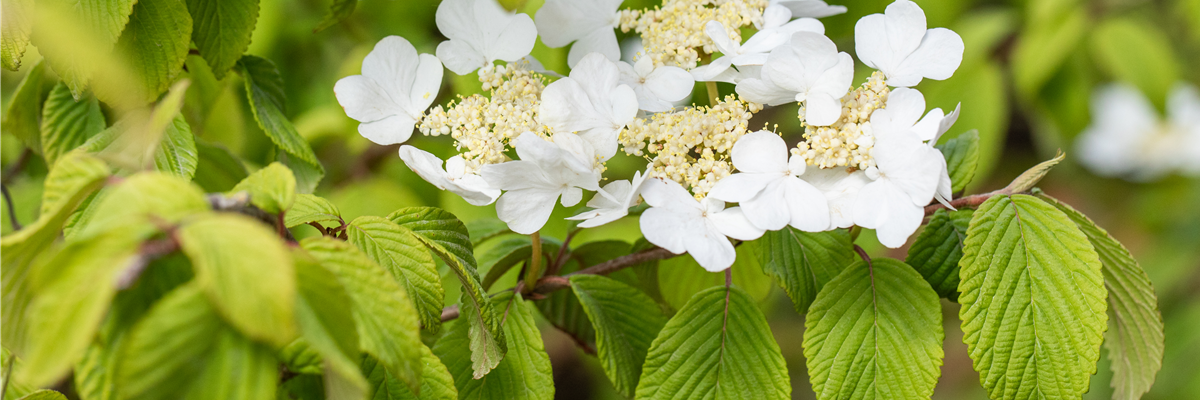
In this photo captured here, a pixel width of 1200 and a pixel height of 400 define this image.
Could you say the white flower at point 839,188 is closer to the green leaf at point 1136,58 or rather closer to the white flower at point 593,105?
the white flower at point 593,105

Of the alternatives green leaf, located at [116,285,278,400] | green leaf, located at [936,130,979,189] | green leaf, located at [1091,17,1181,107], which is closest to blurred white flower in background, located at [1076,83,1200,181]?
green leaf, located at [1091,17,1181,107]

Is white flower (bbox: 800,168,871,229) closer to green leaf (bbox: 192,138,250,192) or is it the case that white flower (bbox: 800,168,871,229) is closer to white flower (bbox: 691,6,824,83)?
white flower (bbox: 691,6,824,83)

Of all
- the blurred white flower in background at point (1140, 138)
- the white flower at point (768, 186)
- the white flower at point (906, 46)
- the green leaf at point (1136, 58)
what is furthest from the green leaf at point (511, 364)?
the blurred white flower in background at point (1140, 138)

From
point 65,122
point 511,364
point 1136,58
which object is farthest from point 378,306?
point 1136,58

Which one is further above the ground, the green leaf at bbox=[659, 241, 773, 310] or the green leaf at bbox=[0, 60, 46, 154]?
the green leaf at bbox=[0, 60, 46, 154]

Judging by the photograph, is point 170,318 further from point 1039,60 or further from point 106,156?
point 1039,60

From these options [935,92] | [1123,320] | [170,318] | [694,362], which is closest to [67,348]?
[170,318]
